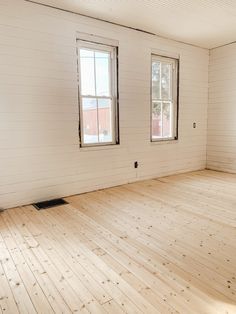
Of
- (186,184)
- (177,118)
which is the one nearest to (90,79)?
(177,118)

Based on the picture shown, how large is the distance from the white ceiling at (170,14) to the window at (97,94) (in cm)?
50

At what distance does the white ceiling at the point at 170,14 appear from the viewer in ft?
11.3

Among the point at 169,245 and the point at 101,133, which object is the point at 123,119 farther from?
the point at 169,245

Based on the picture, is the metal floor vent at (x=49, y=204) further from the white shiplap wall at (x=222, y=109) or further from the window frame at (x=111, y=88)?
the white shiplap wall at (x=222, y=109)

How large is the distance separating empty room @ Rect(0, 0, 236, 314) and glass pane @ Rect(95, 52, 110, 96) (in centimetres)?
2

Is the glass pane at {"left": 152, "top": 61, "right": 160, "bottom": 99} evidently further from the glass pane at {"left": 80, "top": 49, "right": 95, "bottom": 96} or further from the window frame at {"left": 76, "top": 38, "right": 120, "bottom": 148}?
the glass pane at {"left": 80, "top": 49, "right": 95, "bottom": 96}

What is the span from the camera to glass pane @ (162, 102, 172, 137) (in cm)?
515

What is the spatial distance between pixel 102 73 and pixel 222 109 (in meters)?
2.98

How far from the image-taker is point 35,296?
1703 mm

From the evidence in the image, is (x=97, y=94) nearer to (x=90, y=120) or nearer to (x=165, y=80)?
(x=90, y=120)

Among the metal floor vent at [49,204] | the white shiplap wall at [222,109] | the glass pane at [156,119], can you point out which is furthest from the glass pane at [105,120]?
the white shiplap wall at [222,109]

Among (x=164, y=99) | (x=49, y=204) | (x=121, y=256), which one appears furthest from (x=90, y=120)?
(x=121, y=256)

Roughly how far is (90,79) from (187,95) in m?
2.38

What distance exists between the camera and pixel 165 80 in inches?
201
